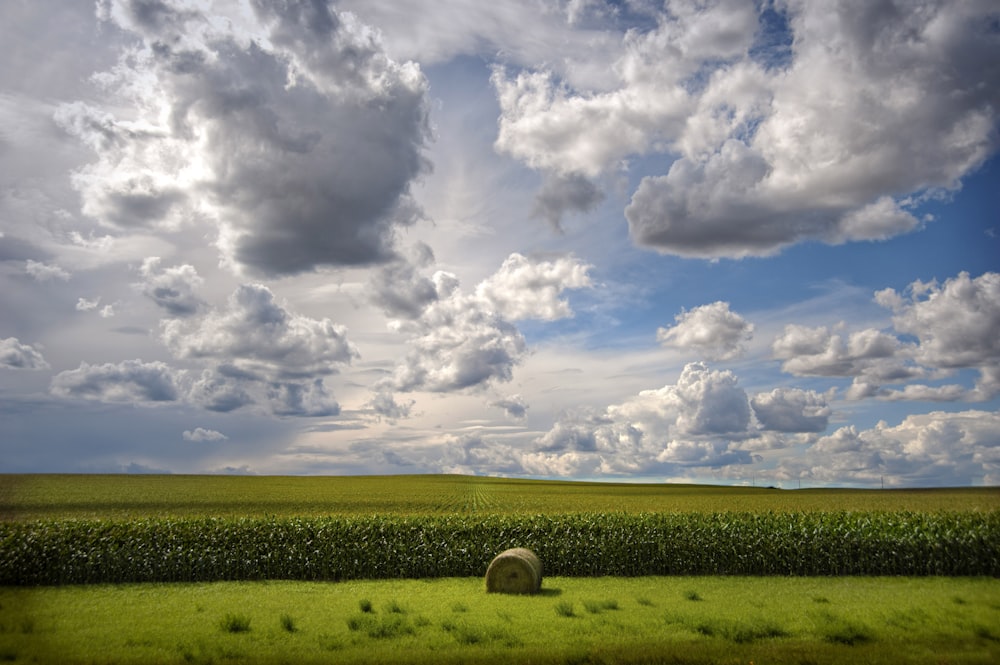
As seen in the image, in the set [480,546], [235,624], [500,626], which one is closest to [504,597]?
[500,626]

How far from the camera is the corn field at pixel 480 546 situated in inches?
1038

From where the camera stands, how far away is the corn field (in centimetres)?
2636

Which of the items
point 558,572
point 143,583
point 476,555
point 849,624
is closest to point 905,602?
point 849,624

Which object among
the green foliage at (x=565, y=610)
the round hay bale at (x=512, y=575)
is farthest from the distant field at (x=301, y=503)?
the green foliage at (x=565, y=610)

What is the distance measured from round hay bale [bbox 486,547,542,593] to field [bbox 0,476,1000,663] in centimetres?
66

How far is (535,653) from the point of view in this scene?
1428 centimetres

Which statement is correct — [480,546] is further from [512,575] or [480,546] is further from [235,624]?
[235,624]

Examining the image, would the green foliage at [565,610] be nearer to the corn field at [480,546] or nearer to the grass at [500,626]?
the grass at [500,626]

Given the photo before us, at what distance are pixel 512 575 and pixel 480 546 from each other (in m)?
6.25

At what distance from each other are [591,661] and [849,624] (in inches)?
275

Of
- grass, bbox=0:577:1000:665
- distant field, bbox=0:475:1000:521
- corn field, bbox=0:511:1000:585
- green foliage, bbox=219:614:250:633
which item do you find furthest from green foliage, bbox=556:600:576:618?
distant field, bbox=0:475:1000:521

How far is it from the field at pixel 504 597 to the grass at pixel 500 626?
0.08m

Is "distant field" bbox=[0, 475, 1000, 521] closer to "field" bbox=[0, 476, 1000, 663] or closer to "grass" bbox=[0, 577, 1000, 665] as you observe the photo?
"field" bbox=[0, 476, 1000, 663]

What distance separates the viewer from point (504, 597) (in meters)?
20.8
